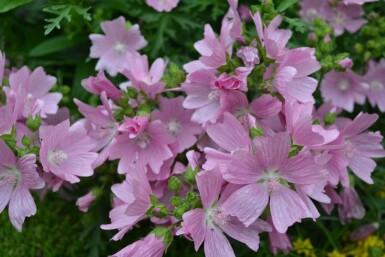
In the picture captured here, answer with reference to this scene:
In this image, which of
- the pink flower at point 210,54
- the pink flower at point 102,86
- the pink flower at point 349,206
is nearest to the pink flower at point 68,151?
the pink flower at point 102,86

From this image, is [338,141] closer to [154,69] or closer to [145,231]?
[154,69]

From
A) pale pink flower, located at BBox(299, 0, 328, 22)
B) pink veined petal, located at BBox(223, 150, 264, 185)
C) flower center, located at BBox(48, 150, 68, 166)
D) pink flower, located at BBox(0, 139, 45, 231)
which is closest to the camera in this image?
pink veined petal, located at BBox(223, 150, 264, 185)

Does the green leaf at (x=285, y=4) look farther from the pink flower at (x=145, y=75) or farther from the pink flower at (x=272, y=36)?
the pink flower at (x=145, y=75)

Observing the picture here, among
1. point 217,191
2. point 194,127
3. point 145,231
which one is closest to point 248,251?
point 145,231

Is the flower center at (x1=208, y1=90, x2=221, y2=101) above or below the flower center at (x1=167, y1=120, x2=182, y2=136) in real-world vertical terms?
above

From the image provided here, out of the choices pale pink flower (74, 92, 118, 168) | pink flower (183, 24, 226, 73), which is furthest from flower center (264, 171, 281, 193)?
pale pink flower (74, 92, 118, 168)

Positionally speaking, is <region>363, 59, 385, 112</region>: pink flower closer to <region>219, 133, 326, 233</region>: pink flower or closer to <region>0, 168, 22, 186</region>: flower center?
<region>219, 133, 326, 233</region>: pink flower

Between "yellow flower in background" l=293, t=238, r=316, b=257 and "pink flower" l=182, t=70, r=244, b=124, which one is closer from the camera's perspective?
"pink flower" l=182, t=70, r=244, b=124
